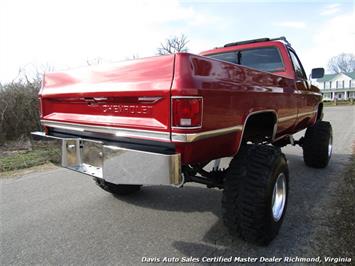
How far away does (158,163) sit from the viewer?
204cm

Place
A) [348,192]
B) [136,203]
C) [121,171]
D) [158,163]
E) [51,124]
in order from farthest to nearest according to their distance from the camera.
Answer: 1. [348,192]
2. [136,203]
3. [51,124]
4. [121,171]
5. [158,163]

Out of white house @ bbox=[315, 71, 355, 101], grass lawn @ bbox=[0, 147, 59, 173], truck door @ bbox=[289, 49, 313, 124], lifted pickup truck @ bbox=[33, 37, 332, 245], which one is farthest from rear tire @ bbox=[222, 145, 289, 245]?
white house @ bbox=[315, 71, 355, 101]

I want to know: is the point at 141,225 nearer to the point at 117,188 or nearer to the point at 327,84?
the point at 117,188

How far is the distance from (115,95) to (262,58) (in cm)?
268

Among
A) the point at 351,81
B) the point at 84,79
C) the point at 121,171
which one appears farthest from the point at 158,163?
the point at 351,81

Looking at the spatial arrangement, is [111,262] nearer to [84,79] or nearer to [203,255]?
[203,255]

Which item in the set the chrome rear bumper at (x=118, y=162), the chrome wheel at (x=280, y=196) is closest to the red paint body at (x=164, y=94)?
the chrome rear bumper at (x=118, y=162)

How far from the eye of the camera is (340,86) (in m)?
60.6

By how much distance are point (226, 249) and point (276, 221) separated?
536mm

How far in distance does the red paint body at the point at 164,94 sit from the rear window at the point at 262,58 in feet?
3.60

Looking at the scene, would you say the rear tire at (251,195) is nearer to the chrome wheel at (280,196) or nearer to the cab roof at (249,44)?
the chrome wheel at (280,196)

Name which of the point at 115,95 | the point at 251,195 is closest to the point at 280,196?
the point at 251,195

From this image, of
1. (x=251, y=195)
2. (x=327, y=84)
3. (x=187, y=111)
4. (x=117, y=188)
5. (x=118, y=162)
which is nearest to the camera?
(x=187, y=111)

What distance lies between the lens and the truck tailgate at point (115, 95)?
213 cm
